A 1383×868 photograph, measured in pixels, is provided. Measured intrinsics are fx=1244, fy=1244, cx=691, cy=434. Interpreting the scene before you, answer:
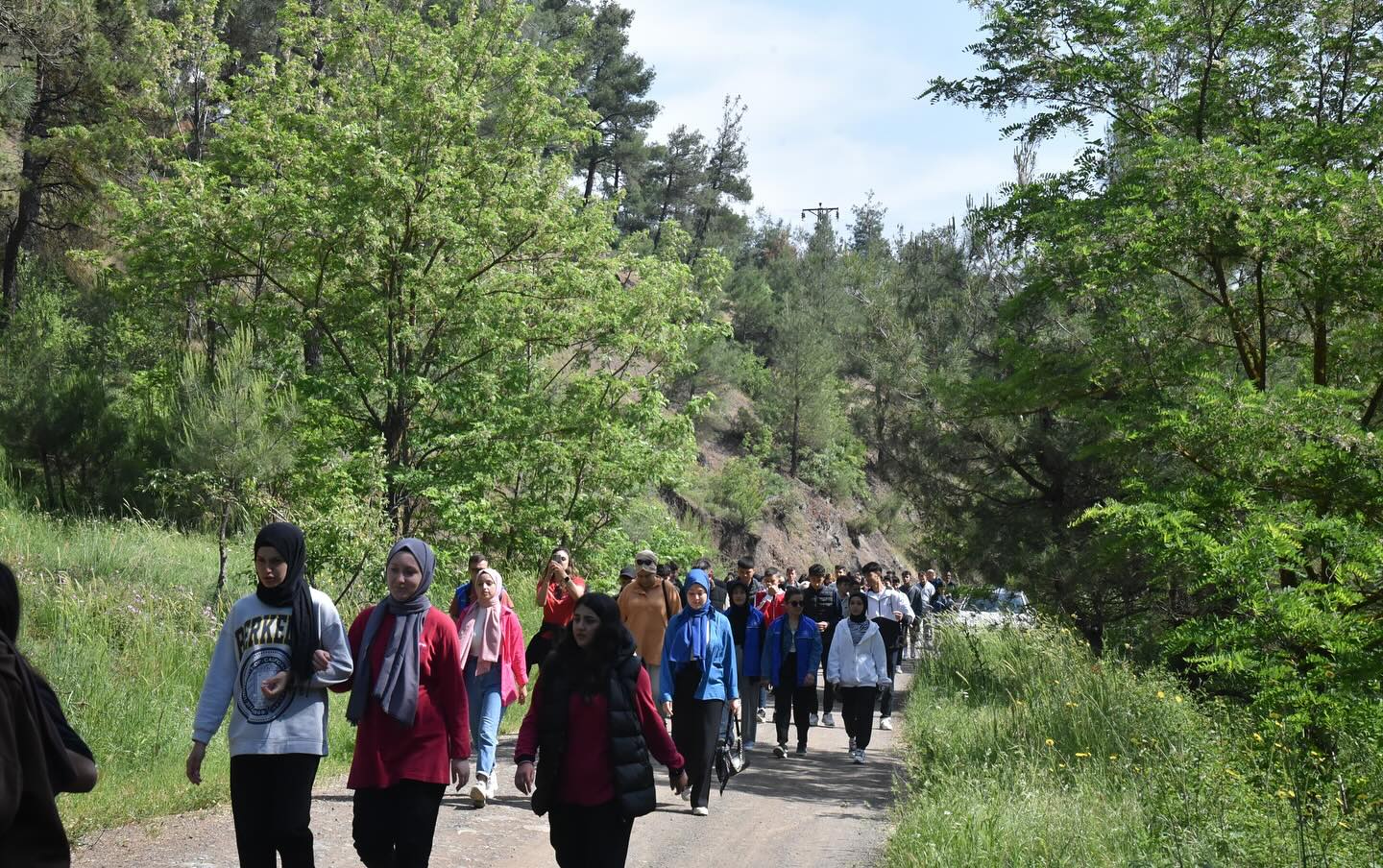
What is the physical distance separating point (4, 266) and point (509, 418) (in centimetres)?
1765

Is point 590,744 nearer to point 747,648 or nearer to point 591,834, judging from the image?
point 591,834

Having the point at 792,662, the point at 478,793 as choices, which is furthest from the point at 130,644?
the point at 792,662

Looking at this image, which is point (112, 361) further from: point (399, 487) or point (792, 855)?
point (792, 855)

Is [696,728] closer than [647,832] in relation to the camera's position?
No

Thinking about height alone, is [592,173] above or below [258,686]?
above

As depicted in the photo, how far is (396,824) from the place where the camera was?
5.93 meters

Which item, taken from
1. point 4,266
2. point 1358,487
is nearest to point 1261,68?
point 1358,487

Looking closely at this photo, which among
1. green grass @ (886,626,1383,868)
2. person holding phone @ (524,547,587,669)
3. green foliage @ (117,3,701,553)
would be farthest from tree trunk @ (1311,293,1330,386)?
green foliage @ (117,3,701,553)

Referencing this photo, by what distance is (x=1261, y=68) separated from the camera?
14.0 m

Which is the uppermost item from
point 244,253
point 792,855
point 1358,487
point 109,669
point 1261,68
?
point 1261,68

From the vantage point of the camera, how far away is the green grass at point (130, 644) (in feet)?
A: 31.1

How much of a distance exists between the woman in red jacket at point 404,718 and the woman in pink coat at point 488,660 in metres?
3.86

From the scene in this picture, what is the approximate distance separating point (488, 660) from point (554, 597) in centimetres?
136

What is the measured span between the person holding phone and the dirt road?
51.3 inches
